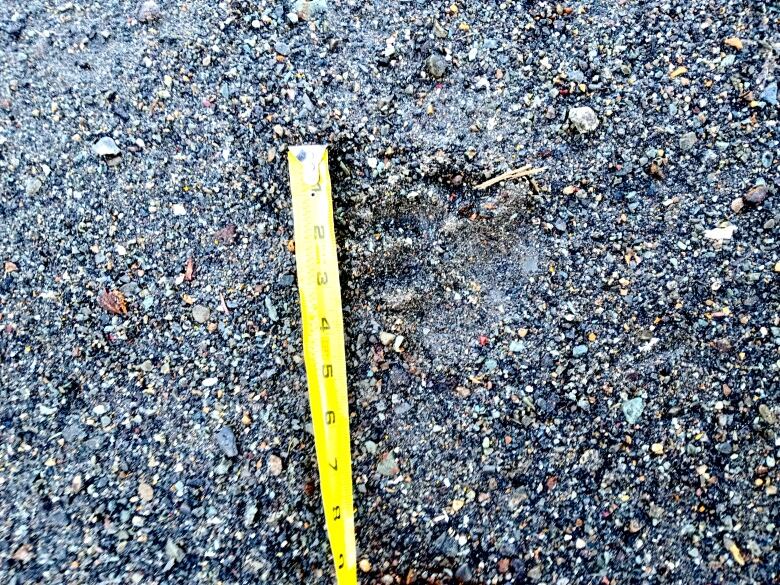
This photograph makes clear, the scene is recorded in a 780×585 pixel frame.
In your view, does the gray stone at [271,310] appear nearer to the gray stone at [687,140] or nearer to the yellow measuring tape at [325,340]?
the yellow measuring tape at [325,340]

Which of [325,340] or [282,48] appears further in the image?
[282,48]

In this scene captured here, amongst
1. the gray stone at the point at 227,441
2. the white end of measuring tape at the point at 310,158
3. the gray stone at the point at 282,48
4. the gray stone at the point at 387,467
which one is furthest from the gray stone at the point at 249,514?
the gray stone at the point at 282,48

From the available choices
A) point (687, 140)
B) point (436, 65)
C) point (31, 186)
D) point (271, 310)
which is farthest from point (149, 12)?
point (687, 140)

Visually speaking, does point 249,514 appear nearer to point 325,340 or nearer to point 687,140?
point 325,340

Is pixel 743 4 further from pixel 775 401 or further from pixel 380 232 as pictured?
pixel 380 232

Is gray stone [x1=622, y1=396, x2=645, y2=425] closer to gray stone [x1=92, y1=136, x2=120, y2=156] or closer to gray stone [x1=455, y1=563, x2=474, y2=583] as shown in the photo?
gray stone [x1=455, y1=563, x2=474, y2=583]

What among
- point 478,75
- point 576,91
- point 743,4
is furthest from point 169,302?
point 743,4
